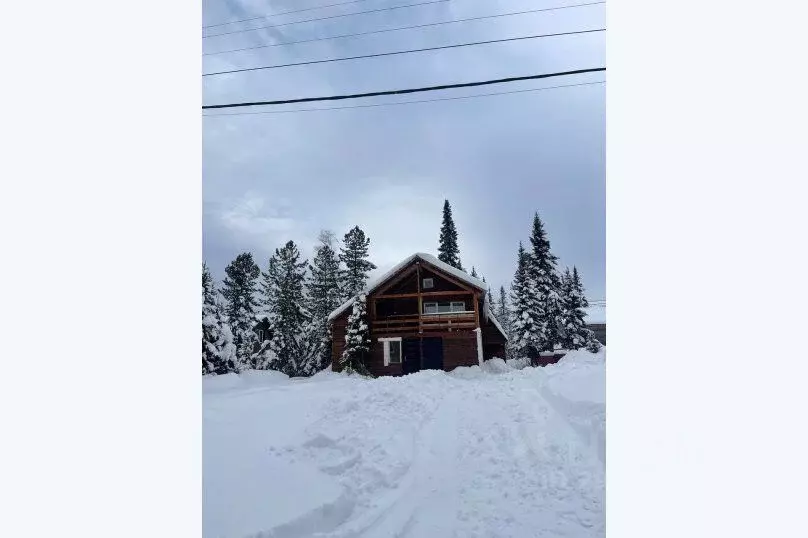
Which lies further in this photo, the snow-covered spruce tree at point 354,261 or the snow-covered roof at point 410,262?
the snow-covered spruce tree at point 354,261

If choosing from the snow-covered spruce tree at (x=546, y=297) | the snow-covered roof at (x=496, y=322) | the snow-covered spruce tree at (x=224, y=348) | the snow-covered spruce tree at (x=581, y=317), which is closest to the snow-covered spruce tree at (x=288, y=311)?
the snow-covered spruce tree at (x=224, y=348)

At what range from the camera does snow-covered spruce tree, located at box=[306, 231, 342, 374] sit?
1861 mm

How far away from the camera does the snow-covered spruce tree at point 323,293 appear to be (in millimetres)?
1861

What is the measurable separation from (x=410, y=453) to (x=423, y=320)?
0.56m

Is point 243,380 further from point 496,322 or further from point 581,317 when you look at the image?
point 581,317

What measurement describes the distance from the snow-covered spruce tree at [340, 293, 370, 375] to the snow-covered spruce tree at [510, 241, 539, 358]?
62 cm

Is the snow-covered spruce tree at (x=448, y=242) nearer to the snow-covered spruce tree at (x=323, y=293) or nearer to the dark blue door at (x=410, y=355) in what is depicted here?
the dark blue door at (x=410, y=355)

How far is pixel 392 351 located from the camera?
72.4 inches

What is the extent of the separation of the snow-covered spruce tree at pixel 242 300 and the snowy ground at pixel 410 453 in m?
0.14

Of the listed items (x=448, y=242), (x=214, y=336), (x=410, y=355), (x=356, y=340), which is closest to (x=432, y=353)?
(x=410, y=355)

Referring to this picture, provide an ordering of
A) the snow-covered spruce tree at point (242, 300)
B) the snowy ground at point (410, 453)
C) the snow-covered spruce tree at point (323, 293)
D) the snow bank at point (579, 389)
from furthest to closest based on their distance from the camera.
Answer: the snow-covered spruce tree at point (242, 300) < the snow-covered spruce tree at point (323, 293) < the snow bank at point (579, 389) < the snowy ground at point (410, 453)
